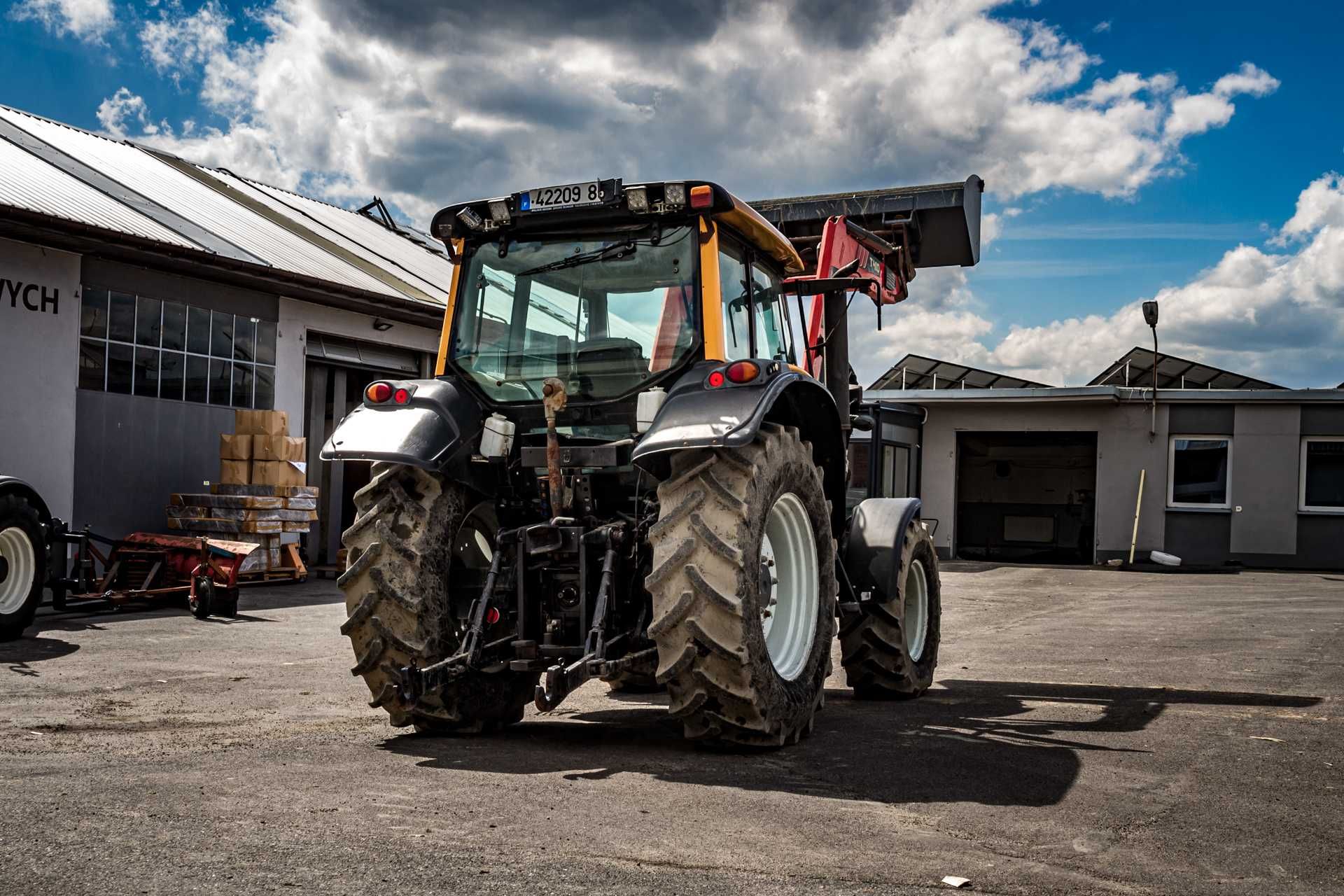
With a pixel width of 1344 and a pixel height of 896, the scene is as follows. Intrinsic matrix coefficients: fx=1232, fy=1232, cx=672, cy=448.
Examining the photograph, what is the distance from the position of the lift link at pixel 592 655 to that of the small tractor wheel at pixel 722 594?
268 mm

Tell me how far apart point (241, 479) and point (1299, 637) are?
38.4 ft

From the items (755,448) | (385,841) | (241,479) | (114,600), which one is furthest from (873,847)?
(241,479)

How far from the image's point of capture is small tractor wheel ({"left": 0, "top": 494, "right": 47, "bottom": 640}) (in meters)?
9.62

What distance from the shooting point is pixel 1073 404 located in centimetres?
2567

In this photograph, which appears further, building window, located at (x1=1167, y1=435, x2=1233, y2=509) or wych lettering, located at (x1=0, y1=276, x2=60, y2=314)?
building window, located at (x1=1167, y1=435, x2=1233, y2=509)

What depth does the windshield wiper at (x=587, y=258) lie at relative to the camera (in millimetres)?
6191

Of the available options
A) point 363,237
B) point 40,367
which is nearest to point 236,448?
point 40,367

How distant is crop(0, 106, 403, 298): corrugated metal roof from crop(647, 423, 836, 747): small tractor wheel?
12119mm

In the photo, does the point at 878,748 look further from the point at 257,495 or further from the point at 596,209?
the point at 257,495

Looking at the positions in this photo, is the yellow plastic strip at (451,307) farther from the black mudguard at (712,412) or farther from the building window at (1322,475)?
the building window at (1322,475)

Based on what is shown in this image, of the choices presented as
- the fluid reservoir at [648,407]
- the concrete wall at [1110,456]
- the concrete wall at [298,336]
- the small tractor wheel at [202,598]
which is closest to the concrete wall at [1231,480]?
the concrete wall at [1110,456]

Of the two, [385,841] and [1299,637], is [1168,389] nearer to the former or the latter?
[1299,637]

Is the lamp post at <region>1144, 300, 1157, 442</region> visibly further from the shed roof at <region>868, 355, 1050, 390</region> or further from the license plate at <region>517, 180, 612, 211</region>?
the license plate at <region>517, 180, 612, 211</region>

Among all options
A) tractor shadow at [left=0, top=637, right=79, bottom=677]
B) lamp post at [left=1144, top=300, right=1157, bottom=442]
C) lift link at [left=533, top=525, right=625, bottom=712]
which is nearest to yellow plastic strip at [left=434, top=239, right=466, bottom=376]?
lift link at [left=533, top=525, right=625, bottom=712]
